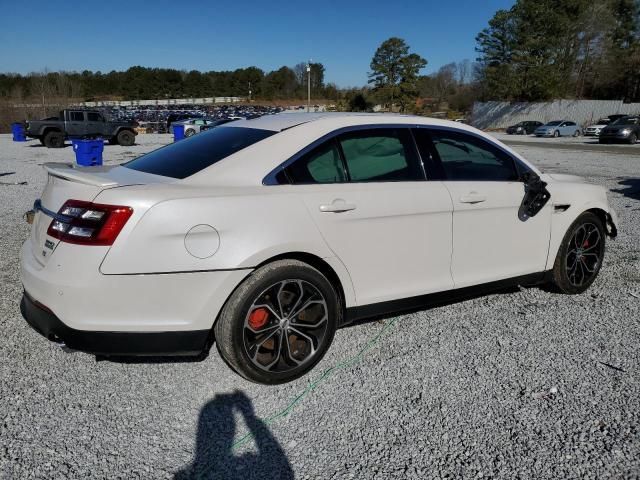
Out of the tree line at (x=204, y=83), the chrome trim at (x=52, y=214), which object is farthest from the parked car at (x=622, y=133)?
the tree line at (x=204, y=83)

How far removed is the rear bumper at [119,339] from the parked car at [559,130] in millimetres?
40489

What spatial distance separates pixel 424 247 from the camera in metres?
3.34

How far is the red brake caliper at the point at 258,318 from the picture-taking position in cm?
283

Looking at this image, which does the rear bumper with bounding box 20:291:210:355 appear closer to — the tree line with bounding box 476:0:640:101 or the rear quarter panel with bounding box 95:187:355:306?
the rear quarter panel with bounding box 95:187:355:306

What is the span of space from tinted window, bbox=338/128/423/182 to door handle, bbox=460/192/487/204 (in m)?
0.35

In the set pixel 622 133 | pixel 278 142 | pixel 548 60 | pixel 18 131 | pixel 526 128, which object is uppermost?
pixel 548 60

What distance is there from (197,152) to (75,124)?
21540 millimetres

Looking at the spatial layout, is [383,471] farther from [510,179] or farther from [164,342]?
[510,179]

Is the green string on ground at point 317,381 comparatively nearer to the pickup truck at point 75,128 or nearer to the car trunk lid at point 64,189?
the car trunk lid at point 64,189

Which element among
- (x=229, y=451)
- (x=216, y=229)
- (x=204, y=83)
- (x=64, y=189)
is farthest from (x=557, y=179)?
(x=204, y=83)

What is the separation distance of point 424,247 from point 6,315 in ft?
10.5

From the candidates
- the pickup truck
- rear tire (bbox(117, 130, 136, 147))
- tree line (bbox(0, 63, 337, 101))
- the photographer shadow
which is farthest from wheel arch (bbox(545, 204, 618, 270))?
tree line (bbox(0, 63, 337, 101))

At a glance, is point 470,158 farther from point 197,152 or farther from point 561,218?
point 197,152

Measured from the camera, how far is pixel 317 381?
9.91ft
